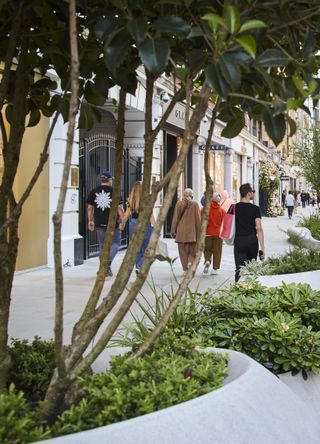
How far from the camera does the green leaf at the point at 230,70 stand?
207cm

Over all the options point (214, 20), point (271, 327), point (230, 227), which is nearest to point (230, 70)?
point (214, 20)

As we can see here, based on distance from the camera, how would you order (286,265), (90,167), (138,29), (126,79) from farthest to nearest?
1. (90,167)
2. (286,265)
3. (126,79)
4. (138,29)

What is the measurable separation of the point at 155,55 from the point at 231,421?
1.31m

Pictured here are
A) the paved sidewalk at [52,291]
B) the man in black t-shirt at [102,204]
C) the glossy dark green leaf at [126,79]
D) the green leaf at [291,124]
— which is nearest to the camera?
the green leaf at [291,124]

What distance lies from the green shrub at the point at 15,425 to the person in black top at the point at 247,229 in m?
7.41

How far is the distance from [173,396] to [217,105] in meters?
1.42

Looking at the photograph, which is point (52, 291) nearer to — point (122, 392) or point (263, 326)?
point (263, 326)

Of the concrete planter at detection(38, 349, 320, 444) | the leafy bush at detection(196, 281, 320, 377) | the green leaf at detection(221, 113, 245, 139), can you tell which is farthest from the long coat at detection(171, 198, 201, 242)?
the concrete planter at detection(38, 349, 320, 444)

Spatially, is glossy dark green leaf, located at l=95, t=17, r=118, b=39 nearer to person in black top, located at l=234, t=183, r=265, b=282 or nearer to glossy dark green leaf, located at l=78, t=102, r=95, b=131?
glossy dark green leaf, located at l=78, t=102, r=95, b=131

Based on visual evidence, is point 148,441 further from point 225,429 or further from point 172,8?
point 172,8

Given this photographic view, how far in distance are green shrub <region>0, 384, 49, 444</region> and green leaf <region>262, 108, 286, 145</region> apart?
129cm

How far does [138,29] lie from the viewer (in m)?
2.22

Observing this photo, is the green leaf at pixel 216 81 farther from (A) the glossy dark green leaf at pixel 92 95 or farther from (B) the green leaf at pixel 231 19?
(A) the glossy dark green leaf at pixel 92 95

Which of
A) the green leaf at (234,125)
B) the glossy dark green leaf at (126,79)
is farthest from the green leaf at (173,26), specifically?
the green leaf at (234,125)
